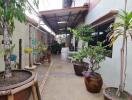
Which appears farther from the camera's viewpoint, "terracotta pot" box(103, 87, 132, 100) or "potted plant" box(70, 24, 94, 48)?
"potted plant" box(70, 24, 94, 48)

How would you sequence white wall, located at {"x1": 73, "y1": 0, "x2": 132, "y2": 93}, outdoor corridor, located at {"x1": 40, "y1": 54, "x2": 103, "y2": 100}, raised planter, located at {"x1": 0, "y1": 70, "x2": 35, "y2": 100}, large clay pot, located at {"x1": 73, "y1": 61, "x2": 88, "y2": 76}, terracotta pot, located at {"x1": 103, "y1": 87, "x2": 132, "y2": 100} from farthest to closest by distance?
large clay pot, located at {"x1": 73, "y1": 61, "x2": 88, "y2": 76} < outdoor corridor, located at {"x1": 40, "y1": 54, "x2": 103, "y2": 100} < white wall, located at {"x1": 73, "y1": 0, "x2": 132, "y2": 93} < terracotta pot, located at {"x1": 103, "y1": 87, "x2": 132, "y2": 100} < raised planter, located at {"x1": 0, "y1": 70, "x2": 35, "y2": 100}

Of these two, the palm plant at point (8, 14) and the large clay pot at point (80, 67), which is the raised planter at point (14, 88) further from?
the large clay pot at point (80, 67)

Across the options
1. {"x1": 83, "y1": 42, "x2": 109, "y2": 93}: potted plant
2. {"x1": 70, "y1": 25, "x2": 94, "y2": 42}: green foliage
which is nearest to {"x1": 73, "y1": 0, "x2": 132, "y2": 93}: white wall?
{"x1": 83, "y1": 42, "x2": 109, "y2": 93}: potted plant

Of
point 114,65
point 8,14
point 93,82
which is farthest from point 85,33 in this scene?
point 8,14

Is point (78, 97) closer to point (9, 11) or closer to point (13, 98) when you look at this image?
point (13, 98)

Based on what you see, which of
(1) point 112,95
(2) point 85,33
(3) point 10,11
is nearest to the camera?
(3) point 10,11

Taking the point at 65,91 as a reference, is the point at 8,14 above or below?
above

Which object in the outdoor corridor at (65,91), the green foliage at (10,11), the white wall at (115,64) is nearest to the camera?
the green foliage at (10,11)

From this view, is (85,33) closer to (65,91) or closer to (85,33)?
(85,33)

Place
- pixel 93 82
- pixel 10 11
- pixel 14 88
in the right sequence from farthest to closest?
pixel 93 82 → pixel 10 11 → pixel 14 88

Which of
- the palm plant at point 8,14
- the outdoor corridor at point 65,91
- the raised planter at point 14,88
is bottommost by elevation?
the outdoor corridor at point 65,91

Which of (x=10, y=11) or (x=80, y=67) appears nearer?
(x=10, y=11)

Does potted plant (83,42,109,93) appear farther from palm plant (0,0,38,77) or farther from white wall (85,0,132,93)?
palm plant (0,0,38,77)

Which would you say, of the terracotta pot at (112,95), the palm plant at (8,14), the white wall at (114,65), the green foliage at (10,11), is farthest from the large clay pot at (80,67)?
the green foliage at (10,11)
